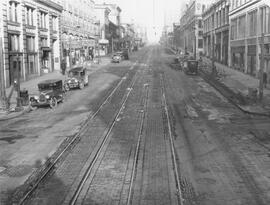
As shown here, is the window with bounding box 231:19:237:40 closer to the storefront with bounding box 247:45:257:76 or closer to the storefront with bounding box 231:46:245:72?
the storefront with bounding box 231:46:245:72

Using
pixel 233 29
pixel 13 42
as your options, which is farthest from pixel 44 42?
pixel 233 29

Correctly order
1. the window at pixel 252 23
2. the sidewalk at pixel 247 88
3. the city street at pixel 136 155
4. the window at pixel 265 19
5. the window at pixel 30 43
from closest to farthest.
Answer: the city street at pixel 136 155, the sidewalk at pixel 247 88, the window at pixel 265 19, the window at pixel 30 43, the window at pixel 252 23

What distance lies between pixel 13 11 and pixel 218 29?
46.6m

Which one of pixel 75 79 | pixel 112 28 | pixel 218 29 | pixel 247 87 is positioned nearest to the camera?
pixel 75 79

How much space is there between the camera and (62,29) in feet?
218

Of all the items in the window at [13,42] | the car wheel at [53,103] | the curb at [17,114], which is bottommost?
Result: the curb at [17,114]

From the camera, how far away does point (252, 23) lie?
52125 millimetres

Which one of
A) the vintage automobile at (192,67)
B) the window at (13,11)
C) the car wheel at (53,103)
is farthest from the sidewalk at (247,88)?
the window at (13,11)

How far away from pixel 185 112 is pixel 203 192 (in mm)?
15545

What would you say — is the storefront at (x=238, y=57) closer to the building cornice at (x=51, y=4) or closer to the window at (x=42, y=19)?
the building cornice at (x=51, y=4)

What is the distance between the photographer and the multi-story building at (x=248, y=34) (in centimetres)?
4558

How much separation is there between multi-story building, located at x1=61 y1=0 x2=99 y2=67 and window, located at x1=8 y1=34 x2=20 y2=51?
16117 millimetres

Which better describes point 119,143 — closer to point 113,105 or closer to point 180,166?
Answer: point 180,166

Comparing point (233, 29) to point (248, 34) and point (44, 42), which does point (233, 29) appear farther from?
point (44, 42)
